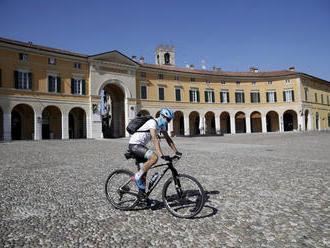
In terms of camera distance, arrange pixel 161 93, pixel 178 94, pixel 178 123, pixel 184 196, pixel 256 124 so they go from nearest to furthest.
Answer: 1. pixel 184 196
2. pixel 161 93
3. pixel 178 94
4. pixel 178 123
5. pixel 256 124

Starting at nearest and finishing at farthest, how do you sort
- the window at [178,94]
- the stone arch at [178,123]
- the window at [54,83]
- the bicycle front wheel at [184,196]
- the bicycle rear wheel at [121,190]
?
1. the bicycle front wheel at [184,196]
2. the bicycle rear wheel at [121,190]
3. the window at [54,83]
4. the window at [178,94]
5. the stone arch at [178,123]

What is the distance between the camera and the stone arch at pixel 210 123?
37494 mm

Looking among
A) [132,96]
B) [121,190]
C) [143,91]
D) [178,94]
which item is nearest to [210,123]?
[178,94]

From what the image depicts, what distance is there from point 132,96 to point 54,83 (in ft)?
30.2

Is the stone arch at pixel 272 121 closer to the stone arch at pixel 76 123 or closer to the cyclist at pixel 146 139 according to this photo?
the stone arch at pixel 76 123

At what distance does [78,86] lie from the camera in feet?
86.2

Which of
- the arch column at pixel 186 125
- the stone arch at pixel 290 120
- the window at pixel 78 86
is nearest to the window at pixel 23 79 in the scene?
the window at pixel 78 86

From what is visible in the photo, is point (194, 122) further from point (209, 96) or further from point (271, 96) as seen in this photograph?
point (271, 96)

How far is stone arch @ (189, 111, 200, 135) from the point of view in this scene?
120 feet

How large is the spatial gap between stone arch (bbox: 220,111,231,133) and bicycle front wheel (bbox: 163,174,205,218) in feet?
119

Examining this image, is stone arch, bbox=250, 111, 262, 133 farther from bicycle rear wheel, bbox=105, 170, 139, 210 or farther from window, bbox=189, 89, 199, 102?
bicycle rear wheel, bbox=105, 170, 139, 210

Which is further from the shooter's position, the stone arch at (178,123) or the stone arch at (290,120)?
the stone arch at (290,120)

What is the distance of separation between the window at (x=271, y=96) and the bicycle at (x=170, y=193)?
37.9 meters

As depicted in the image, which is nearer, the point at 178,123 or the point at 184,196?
the point at 184,196
